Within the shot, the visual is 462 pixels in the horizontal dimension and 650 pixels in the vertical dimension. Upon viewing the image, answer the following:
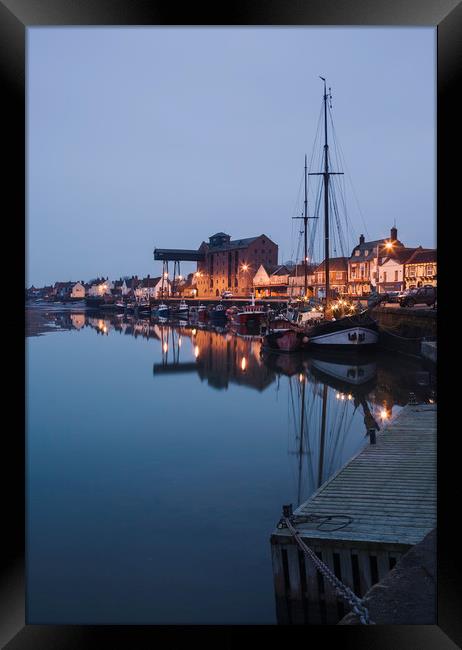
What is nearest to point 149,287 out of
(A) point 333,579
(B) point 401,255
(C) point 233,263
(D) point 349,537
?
(C) point 233,263

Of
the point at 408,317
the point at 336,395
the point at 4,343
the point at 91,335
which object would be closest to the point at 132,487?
the point at 4,343

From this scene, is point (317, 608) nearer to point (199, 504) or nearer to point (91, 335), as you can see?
point (199, 504)

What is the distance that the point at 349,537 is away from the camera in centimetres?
453

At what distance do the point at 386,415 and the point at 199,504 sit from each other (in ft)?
23.3

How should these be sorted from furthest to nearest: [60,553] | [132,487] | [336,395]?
[336,395] < [132,487] < [60,553]

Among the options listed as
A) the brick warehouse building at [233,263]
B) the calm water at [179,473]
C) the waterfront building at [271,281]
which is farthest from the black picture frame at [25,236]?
the brick warehouse building at [233,263]

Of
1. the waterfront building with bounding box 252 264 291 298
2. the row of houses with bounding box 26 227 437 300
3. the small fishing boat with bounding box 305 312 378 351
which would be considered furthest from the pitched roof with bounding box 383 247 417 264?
the small fishing boat with bounding box 305 312 378 351

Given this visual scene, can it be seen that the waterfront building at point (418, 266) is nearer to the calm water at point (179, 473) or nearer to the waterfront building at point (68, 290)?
the calm water at point (179, 473)

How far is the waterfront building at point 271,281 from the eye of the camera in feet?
210

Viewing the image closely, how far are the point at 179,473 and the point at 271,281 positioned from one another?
5721 cm

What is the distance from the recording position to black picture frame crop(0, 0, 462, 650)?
9.12 feet

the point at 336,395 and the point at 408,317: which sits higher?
the point at 408,317

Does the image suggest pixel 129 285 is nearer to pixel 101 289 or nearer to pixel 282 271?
pixel 101 289

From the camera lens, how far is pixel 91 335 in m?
41.9
